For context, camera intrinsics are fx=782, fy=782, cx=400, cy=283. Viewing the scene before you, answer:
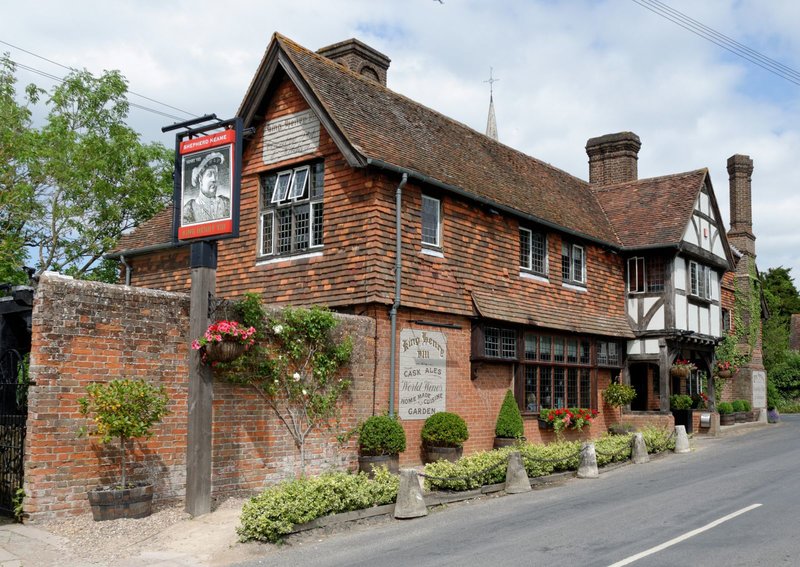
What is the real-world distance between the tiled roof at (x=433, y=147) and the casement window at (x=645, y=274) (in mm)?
1282

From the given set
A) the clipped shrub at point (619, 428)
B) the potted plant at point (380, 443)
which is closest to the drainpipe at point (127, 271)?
the potted plant at point (380, 443)

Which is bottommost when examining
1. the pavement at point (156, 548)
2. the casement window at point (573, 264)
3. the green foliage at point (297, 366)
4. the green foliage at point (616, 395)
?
the pavement at point (156, 548)

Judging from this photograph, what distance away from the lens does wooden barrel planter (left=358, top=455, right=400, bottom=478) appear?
546 inches

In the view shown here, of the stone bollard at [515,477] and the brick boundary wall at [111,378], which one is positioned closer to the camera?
the brick boundary wall at [111,378]

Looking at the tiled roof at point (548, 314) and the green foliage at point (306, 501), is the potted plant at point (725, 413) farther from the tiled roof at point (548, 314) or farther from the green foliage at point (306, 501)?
the green foliage at point (306, 501)

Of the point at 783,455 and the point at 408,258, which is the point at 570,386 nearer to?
the point at 783,455

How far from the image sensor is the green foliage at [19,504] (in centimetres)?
973

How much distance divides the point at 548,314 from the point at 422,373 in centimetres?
517

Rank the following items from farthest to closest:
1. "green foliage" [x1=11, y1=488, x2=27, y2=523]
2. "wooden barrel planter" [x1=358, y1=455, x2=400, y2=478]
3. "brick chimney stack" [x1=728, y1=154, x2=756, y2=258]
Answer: "brick chimney stack" [x1=728, y1=154, x2=756, y2=258]
"wooden barrel planter" [x1=358, y1=455, x2=400, y2=478]
"green foliage" [x1=11, y1=488, x2=27, y2=523]

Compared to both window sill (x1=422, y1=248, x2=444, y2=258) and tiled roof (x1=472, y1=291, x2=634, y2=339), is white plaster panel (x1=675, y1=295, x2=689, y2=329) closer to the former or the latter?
tiled roof (x1=472, y1=291, x2=634, y2=339)

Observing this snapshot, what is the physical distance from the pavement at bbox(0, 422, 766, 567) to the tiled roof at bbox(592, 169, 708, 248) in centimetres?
1737

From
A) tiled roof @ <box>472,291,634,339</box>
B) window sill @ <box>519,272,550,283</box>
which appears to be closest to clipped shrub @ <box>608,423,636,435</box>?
tiled roof @ <box>472,291,634,339</box>

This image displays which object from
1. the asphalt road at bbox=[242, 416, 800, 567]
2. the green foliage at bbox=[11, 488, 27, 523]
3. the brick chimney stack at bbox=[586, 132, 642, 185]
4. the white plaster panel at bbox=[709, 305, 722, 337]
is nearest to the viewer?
the asphalt road at bbox=[242, 416, 800, 567]

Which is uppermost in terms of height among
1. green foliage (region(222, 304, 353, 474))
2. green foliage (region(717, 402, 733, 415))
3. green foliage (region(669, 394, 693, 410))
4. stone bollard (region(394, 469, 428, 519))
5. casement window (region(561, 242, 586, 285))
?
casement window (region(561, 242, 586, 285))
